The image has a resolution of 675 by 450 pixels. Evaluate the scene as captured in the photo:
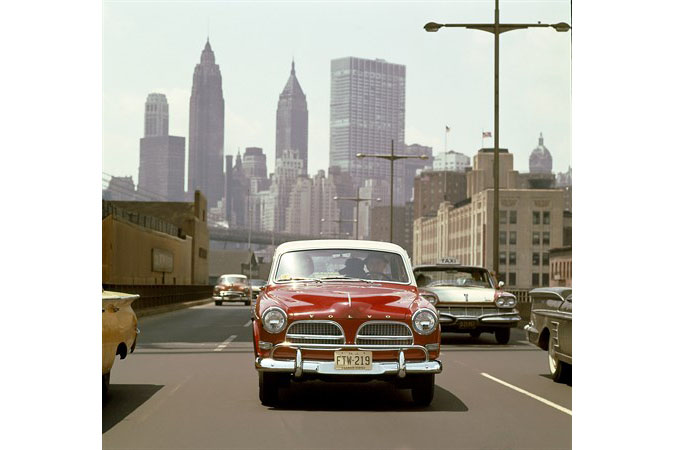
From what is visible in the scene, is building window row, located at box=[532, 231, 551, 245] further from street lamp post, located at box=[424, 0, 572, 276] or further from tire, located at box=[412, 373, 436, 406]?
tire, located at box=[412, 373, 436, 406]

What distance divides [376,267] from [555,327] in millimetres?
2515

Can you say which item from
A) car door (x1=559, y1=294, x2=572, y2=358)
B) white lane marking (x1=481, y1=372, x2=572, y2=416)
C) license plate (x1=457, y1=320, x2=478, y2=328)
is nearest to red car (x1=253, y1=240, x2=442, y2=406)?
white lane marking (x1=481, y1=372, x2=572, y2=416)

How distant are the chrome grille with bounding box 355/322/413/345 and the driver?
60.4 inches

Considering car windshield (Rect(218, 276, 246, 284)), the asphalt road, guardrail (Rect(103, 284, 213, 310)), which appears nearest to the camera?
the asphalt road

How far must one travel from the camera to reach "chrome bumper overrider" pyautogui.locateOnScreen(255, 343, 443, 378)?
10016 mm

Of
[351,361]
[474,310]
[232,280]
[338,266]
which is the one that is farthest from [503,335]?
[232,280]

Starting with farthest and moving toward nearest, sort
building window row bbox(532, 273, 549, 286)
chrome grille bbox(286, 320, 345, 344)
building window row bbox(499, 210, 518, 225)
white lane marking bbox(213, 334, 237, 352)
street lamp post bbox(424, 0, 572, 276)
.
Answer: building window row bbox(532, 273, 549, 286)
building window row bbox(499, 210, 518, 225)
street lamp post bbox(424, 0, 572, 276)
white lane marking bbox(213, 334, 237, 352)
chrome grille bbox(286, 320, 345, 344)

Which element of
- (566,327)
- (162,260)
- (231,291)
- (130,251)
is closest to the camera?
(566,327)

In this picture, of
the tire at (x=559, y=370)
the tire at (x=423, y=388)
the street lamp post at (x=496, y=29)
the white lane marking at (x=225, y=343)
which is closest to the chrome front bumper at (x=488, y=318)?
the white lane marking at (x=225, y=343)

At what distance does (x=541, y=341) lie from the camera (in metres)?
13.6

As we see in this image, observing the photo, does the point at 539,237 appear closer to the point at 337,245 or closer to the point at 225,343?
the point at 225,343

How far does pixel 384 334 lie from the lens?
10.2m
